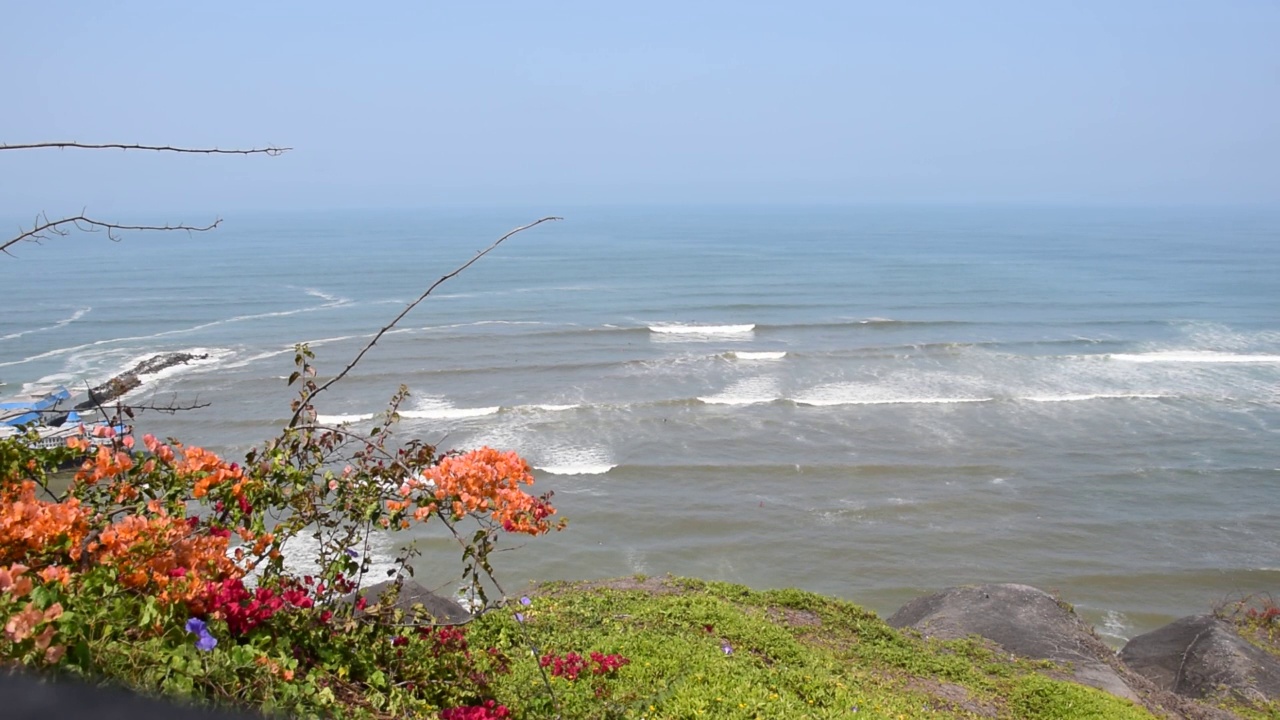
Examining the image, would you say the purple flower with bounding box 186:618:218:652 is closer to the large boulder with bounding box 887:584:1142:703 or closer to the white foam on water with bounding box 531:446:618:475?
the large boulder with bounding box 887:584:1142:703

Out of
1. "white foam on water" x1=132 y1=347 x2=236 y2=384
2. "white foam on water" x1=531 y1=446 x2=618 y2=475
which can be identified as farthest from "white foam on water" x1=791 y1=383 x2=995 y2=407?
"white foam on water" x1=132 y1=347 x2=236 y2=384

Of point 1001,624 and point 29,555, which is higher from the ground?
point 29,555

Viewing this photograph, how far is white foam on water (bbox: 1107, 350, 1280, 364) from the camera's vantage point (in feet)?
110

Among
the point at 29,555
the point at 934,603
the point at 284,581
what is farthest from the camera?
the point at 934,603

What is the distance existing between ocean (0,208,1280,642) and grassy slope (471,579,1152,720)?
5.10 m

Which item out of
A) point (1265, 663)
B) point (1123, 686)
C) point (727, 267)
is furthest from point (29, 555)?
point (727, 267)

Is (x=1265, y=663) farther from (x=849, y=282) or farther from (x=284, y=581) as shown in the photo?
(x=849, y=282)

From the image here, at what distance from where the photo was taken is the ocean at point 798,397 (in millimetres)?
16953

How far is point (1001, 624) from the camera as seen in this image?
1122cm

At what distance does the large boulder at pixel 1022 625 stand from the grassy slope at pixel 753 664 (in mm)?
595

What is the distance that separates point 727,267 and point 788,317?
75.5ft

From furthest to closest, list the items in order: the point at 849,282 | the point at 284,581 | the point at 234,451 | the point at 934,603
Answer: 1. the point at 849,282
2. the point at 234,451
3. the point at 934,603
4. the point at 284,581

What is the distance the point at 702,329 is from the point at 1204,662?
29244mm

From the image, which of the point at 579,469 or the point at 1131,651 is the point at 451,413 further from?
the point at 1131,651
